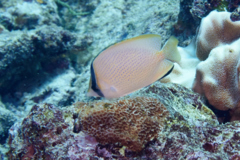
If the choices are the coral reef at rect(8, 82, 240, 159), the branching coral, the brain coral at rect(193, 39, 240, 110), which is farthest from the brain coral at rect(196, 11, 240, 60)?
the coral reef at rect(8, 82, 240, 159)

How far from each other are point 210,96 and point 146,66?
158 cm

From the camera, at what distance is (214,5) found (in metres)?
2.86

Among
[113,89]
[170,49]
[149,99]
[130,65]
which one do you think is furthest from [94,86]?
[170,49]

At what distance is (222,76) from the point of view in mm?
2281

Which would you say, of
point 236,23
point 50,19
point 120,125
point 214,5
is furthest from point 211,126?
point 50,19

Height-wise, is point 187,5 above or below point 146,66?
above

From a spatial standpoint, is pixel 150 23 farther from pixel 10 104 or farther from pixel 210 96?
pixel 10 104

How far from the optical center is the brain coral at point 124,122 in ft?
5.14

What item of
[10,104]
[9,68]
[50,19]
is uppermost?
[50,19]

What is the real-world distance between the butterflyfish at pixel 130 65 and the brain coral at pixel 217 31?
1.46m

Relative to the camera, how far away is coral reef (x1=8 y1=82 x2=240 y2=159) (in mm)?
1583

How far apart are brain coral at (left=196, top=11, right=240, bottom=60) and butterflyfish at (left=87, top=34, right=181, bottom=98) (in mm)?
1458

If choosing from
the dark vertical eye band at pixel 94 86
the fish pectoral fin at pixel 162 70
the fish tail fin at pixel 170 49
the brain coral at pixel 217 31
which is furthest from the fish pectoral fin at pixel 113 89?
the brain coral at pixel 217 31

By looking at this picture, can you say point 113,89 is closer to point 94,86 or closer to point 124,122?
point 94,86
